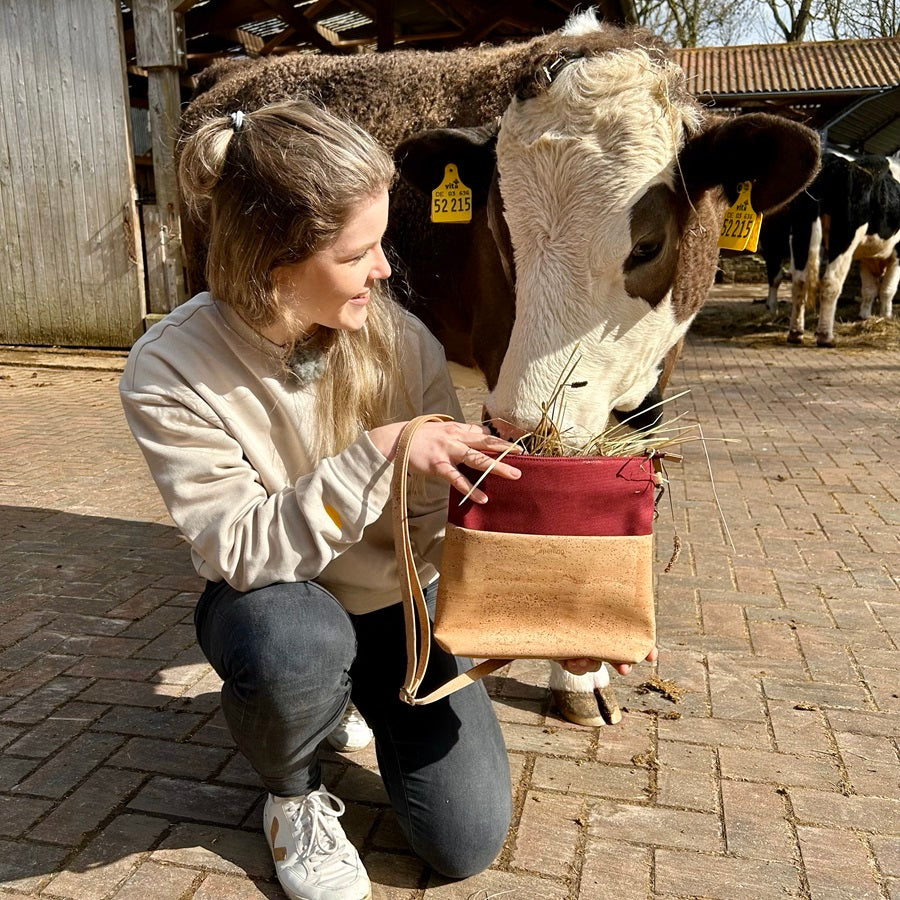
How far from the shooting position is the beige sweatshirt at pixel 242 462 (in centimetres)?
179

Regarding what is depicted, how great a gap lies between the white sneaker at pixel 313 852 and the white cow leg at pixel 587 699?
0.89 meters

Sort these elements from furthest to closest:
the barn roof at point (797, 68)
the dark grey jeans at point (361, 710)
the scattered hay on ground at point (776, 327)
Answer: the barn roof at point (797, 68) < the scattered hay on ground at point (776, 327) < the dark grey jeans at point (361, 710)

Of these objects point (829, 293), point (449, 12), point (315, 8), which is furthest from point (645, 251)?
point (829, 293)

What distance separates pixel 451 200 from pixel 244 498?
1.75m

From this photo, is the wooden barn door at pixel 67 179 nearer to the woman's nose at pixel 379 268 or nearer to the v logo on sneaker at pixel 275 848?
the woman's nose at pixel 379 268

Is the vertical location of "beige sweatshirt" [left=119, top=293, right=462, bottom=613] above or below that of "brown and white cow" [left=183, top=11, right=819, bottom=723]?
below

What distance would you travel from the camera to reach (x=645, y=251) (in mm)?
2740

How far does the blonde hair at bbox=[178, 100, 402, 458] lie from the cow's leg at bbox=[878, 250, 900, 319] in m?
12.5

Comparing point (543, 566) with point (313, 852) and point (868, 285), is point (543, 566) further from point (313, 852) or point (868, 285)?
point (868, 285)

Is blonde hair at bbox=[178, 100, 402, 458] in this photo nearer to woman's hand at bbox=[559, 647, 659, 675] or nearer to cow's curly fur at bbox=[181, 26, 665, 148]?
woman's hand at bbox=[559, 647, 659, 675]

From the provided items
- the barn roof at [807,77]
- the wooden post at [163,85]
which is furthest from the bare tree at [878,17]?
the wooden post at [163,85]

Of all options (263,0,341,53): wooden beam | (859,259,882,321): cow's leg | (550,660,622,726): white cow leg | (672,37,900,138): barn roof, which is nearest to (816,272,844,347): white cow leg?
(859,259,882,321): cow's leg

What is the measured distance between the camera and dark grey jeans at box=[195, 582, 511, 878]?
1824 mm

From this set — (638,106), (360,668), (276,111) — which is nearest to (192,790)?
(360,668)
